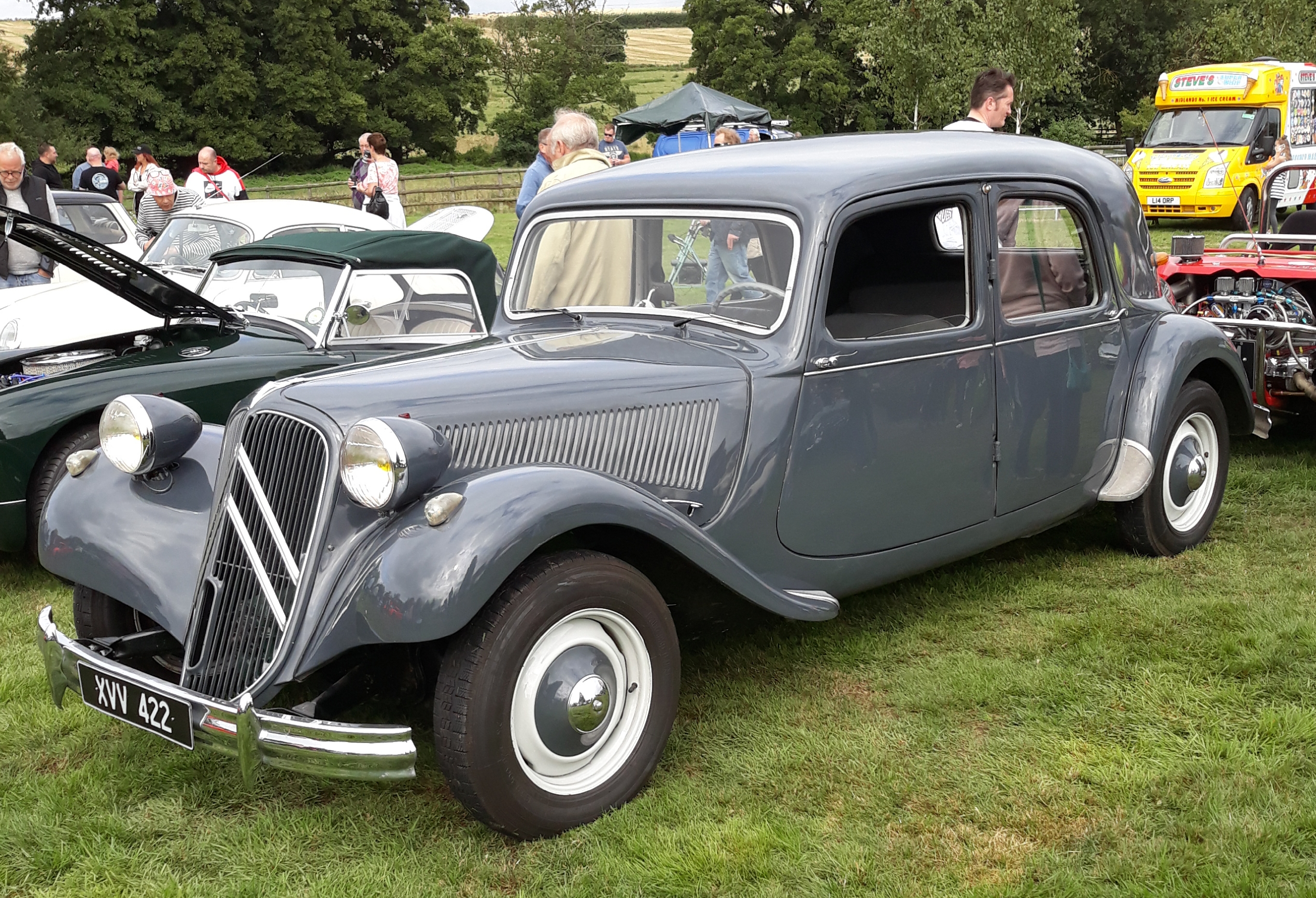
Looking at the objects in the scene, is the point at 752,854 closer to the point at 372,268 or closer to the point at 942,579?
the point at 942,579

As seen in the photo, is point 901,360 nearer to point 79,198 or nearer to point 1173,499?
point 1173,499

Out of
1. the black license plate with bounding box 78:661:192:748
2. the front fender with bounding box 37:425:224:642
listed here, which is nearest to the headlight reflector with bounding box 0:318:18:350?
the front fender with bounding box 37:425:224:642

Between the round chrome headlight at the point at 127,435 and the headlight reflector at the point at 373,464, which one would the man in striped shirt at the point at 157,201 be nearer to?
the round chrome headlight at the point at 127,435

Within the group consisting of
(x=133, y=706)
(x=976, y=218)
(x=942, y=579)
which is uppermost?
(x=976, y=218)

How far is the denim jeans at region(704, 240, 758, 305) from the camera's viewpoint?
3.81 m

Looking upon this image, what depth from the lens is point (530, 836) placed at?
2975 mm

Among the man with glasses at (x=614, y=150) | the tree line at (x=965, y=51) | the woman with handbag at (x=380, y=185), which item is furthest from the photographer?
the tree line at (x=965, y=51)

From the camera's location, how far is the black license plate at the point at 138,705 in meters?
2.84

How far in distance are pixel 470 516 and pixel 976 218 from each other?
87.7 inches

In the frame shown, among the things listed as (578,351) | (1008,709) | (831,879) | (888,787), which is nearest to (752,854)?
(831,879)

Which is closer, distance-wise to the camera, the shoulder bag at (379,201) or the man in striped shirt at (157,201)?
the man in striped shirt at (157,201)

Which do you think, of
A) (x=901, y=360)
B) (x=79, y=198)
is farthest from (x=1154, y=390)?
(x=79, y=198)

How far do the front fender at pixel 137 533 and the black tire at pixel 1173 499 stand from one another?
3619mm

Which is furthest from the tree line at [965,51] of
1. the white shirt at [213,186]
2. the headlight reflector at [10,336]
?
the headlight reflector at [10,336]
